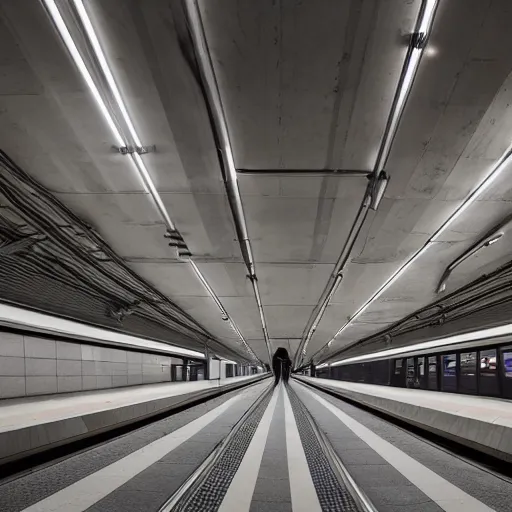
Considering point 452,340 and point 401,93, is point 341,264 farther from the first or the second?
point 452,340

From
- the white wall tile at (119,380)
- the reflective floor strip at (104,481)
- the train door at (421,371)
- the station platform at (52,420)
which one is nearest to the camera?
the reflective floor strip at (104,481)

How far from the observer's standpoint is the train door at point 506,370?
1148 centimetres

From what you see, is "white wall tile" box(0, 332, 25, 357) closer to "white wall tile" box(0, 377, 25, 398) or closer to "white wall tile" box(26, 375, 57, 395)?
"white wall tile" box(0, 377, 25, 398)

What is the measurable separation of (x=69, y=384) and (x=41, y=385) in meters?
1.51

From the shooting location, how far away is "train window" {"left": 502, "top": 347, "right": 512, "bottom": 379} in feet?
37.4

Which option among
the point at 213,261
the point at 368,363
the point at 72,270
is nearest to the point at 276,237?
the point at 213,261

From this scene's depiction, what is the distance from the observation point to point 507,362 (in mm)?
11617

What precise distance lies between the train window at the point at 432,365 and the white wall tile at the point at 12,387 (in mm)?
13300

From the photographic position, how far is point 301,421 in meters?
11.4

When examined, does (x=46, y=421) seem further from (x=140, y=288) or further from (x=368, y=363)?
(x=368, y=363)

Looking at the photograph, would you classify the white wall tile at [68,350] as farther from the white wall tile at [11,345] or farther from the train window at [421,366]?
the train window at [421,366]

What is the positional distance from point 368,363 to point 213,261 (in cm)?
2139

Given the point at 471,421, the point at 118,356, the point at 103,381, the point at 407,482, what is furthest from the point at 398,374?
the point at 407,482

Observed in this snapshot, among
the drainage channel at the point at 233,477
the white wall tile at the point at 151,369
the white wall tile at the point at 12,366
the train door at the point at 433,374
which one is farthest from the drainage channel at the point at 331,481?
the white wall tile at the point at 151,369
